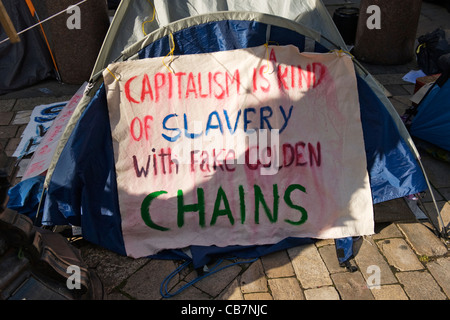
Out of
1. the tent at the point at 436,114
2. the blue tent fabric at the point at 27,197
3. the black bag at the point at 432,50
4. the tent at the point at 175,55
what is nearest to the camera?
the tent at the point at 175,55

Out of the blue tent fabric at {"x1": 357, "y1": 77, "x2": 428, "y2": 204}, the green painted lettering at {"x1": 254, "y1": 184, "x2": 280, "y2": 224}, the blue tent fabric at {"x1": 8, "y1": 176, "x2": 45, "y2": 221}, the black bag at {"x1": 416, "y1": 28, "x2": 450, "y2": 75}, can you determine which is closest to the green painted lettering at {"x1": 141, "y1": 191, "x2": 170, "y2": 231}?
the green painted lettering at {"x1": 254, "y1": 184, "x2": 280, "y2": 224}

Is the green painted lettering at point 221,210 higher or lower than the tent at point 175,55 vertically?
lower

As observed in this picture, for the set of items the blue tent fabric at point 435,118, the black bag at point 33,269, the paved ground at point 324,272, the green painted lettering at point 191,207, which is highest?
the black bag at point 33,269

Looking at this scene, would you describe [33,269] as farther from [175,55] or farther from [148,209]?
[175,55]

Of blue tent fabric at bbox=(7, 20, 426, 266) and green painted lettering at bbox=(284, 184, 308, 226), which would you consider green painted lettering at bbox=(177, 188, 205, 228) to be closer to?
blue tent fabric at bbox=(7, 20, 426, 266)

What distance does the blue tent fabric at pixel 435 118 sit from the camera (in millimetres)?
3902

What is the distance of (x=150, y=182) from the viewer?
3080 millimetres

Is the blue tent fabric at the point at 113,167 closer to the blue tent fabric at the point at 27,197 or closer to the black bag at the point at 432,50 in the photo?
the blue tent fabric at the point at 27,197

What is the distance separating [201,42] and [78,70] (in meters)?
3.11

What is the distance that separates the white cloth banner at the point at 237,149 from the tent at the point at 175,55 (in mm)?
72

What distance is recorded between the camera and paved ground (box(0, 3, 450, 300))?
2857 millimetres

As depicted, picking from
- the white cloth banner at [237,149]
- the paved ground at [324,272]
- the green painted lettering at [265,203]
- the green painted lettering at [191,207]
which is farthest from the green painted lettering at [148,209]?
the green painted lettering at [265,203]

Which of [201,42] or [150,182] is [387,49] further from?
[150,182]

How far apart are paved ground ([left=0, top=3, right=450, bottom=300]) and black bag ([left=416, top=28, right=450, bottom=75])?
8.90ft
